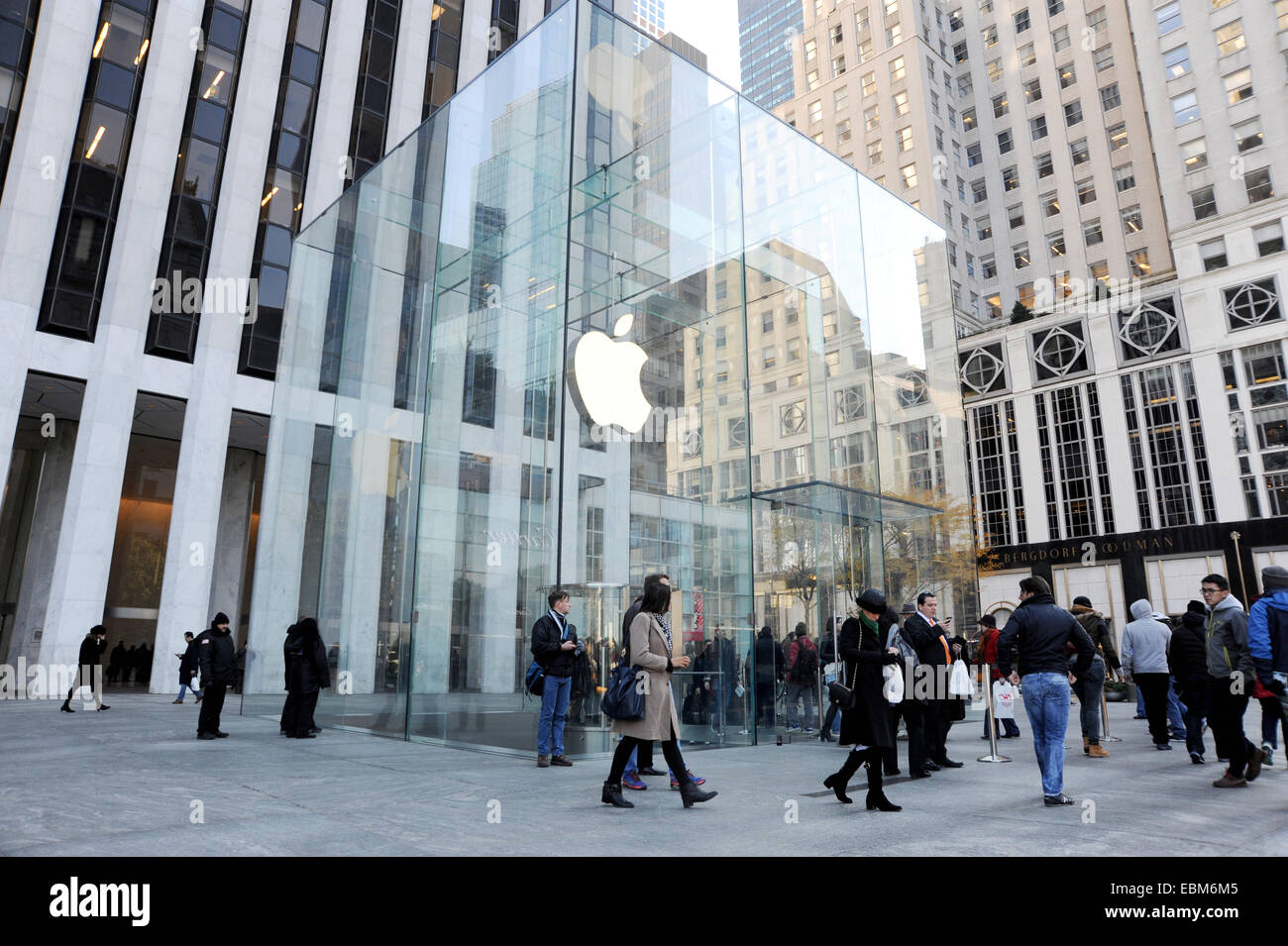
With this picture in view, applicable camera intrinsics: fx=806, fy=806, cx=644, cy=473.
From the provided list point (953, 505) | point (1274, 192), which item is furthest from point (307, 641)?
point (1274, 192)

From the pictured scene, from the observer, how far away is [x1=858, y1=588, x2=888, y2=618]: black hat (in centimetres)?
711

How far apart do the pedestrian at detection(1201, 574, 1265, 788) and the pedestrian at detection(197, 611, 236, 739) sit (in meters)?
12.2

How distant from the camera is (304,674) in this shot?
12.6 metres

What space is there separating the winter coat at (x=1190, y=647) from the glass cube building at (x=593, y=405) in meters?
4.80

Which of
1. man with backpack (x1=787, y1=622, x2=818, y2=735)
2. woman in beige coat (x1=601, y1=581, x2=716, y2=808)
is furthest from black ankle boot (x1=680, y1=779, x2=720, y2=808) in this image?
man with backpack (x1=787, y1=622, x2=818, y2=735)

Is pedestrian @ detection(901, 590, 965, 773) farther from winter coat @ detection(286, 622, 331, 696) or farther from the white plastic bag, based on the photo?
winter coat @ detection(286, 622, 331, 696)

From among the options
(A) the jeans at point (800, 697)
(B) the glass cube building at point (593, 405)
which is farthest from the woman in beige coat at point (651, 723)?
(A) the jeans at point (800, 697)

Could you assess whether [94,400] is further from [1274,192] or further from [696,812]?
[1274,192]

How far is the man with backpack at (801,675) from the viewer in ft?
41.2

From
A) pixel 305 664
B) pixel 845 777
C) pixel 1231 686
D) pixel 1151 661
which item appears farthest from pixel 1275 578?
pixel 305 664

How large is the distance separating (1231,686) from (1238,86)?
5296cm

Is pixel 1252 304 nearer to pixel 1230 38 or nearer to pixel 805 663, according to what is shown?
pixel 1230 38

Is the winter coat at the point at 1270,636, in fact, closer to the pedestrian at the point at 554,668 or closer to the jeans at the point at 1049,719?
the jeans at the point at 1049,719
